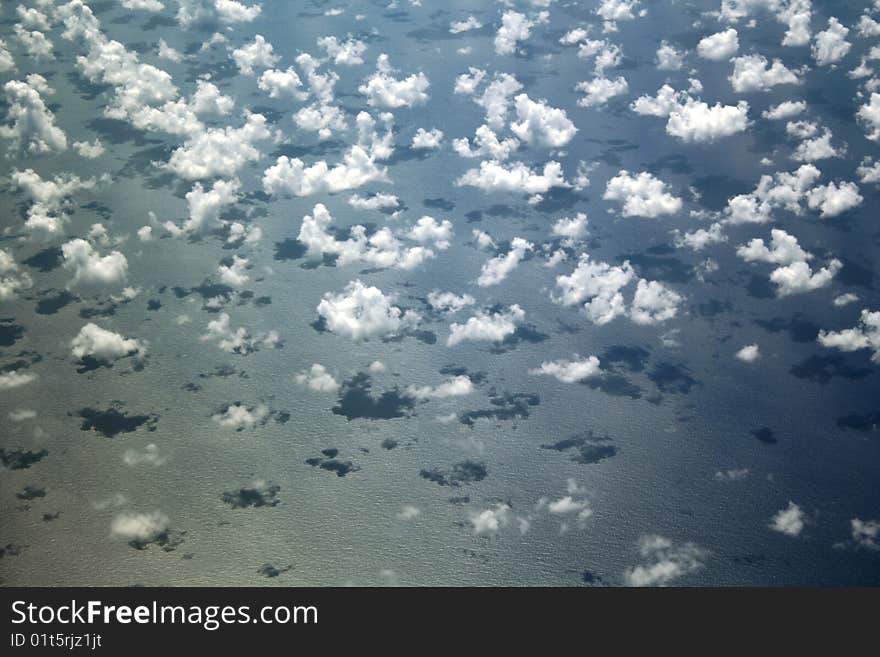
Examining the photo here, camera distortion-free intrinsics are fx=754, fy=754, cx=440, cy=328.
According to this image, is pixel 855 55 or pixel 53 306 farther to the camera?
pixel 855 55

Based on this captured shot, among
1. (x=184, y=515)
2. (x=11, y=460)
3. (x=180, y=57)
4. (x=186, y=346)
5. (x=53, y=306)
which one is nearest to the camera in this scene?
(x=184, y=515)

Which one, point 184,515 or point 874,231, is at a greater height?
point 874,231

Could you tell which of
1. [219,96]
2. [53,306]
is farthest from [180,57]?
[53,306]

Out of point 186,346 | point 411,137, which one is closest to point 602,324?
point 186,346

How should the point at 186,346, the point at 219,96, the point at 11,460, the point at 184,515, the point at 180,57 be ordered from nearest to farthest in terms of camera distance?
the point at 184,515, the point at 11,460, the point at 186,346, the point at 219,96, the point at 180,57

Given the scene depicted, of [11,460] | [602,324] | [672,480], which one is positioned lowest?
[672,480]

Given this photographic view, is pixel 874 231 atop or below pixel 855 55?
below

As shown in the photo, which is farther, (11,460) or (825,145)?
(825,145)

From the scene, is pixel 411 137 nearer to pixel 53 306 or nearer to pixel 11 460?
pixel 53 306

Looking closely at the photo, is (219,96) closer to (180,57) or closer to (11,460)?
(180,57)
